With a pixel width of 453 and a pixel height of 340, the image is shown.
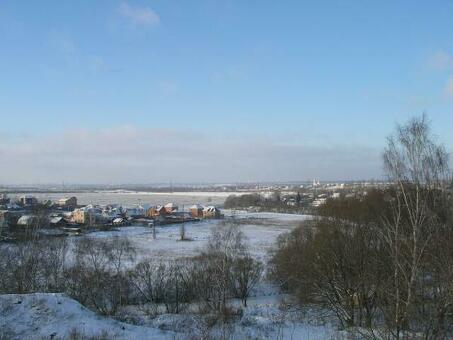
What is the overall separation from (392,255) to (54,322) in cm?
915

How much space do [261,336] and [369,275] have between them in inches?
268

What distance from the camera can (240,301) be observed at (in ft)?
110

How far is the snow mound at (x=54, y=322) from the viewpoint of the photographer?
1345 cm

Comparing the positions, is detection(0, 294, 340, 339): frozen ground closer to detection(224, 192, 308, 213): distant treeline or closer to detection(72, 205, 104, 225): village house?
detection(72, 205, 104, 225): village house

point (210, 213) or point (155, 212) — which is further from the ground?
point (155, 212)

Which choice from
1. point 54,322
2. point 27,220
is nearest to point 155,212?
point 27,220

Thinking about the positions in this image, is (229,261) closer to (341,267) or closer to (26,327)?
(341,267)

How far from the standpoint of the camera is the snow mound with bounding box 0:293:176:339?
1345 centimetres

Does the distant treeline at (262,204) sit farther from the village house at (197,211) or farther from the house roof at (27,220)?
the house roof at (27,220)

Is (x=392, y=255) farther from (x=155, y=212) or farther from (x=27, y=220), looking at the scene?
(x=155, y=212)

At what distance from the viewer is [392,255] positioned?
1296 centimetres

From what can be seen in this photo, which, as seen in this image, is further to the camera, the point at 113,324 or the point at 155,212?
the point at 155,212

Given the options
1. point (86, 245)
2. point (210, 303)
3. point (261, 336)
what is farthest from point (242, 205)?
point (261, 336)

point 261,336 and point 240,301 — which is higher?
point 261,336
